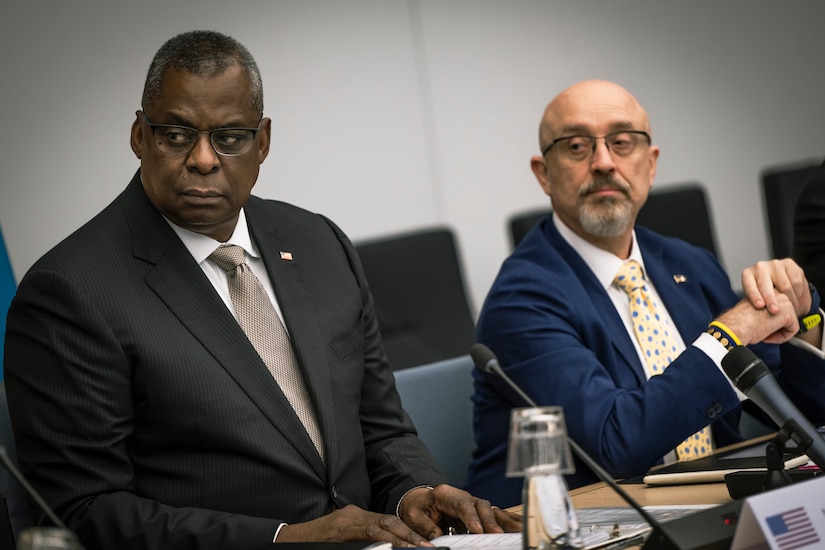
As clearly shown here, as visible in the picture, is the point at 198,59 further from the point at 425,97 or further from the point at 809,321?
the point at 425,97

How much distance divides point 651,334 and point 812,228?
2.09 feet

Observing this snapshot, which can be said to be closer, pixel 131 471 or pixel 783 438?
pixel 783 438

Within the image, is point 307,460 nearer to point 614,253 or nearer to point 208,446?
point 208,446

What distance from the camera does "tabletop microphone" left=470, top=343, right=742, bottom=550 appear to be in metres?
1.45

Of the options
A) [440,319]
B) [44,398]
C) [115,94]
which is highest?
[115,94]

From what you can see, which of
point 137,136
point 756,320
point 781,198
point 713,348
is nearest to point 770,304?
point 756,320

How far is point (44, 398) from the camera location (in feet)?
6.33

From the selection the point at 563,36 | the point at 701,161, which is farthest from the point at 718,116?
the point at 563,36

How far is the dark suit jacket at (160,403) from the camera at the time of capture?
1906 millimetres

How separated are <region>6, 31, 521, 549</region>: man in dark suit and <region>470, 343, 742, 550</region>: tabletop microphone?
0.35 meters

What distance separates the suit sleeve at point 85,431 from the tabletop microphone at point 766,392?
78 centimetres

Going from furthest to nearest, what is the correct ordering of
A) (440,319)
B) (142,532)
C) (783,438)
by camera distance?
(440,319) < (142,532) < (783,438)

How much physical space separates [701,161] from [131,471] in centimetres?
416

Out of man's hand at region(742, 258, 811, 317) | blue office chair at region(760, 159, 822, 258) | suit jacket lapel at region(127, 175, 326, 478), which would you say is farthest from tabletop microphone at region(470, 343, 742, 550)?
blue office chair at region(760, 159, 822, 258)
